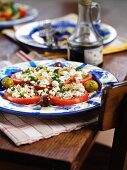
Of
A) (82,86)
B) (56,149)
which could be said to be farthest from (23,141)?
(82,86)

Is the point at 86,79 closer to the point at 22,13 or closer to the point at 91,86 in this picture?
the point at 91,86

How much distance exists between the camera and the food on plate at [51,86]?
3.13ft

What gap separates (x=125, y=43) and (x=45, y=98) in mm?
599

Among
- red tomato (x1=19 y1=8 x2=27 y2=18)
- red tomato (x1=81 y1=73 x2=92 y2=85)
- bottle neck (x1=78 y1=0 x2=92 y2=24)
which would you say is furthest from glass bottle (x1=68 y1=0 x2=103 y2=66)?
red tomato (x1=19 y1=8 x2=27 y2=18)

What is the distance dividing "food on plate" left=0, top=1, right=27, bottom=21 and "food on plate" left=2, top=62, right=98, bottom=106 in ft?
2.26

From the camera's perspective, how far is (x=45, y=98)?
0.94 m

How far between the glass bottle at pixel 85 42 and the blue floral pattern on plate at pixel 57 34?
93 mm

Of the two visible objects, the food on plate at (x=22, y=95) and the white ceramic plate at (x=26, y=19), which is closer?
the food on plate at (x=22, y=95)

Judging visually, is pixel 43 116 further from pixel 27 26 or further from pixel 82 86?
pixel 27 26

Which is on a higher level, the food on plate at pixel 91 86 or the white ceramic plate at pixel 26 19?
the food on plate at pixel 91 86

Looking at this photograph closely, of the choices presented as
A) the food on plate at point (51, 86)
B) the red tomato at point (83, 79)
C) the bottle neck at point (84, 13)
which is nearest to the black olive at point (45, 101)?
the food on plate at point (51, 86)

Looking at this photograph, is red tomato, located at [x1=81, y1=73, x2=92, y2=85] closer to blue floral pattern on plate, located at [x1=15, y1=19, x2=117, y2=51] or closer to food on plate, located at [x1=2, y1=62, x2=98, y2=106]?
food on plate, located at [x1=2, y1=62, x2=98, y2=106]

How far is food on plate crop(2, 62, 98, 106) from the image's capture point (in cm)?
95

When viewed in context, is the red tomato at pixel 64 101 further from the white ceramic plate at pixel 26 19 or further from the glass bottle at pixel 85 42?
the white ceramic plate at pixel 26 19
